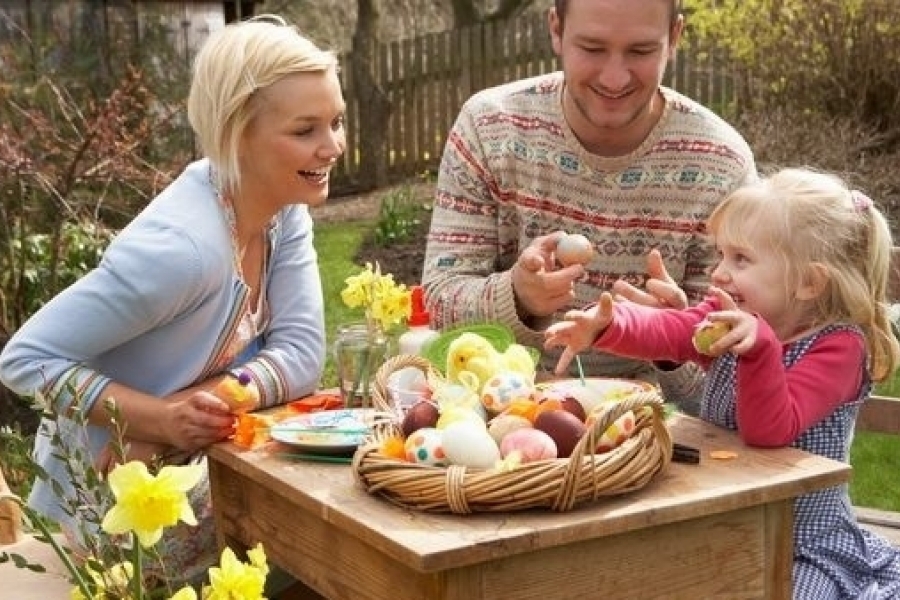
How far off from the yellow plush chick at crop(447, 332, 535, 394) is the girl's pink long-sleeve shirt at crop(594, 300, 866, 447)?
156 mm

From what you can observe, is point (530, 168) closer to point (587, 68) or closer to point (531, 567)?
point (587, 68)

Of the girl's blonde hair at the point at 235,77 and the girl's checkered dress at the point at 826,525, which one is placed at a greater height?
the girl's blonde hair at the point at 235,77

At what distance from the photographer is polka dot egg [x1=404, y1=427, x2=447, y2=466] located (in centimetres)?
223

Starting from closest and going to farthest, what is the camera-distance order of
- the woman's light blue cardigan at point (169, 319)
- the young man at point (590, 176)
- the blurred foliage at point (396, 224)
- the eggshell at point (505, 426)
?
the eggshell at point (505, 426), the woman's light blue cardigan at point (169, 319), the young man at point (590, 176), the blurred foliage at point (396, 224)

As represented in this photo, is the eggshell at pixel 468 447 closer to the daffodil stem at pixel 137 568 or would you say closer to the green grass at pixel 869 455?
the daffodil stem at pixel 137 568

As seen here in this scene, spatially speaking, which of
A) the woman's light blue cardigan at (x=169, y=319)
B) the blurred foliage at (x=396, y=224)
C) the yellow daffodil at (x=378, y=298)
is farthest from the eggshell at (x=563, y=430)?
the blurred foliage at (x=396, y=224)

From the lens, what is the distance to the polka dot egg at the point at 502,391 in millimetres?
2469

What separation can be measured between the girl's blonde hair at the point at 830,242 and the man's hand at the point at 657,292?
0.45 ft

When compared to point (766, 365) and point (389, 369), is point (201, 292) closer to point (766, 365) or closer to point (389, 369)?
point (389, 369)

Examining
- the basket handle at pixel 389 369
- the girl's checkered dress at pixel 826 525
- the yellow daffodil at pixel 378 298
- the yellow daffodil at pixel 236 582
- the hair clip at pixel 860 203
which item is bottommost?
the girl's checkered dress at pixel 826 525

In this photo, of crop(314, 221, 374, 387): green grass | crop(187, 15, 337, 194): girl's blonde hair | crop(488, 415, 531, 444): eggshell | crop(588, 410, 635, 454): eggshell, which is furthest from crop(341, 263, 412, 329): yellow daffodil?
crop(314, 221, 374, 387): green grass

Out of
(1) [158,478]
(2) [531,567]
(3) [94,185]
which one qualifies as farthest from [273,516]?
(3) [94,185]

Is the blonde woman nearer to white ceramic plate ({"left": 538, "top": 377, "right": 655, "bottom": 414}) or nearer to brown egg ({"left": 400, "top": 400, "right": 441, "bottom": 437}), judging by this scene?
brown egg ({"left": 400, "top": 400, "right": 441, "bottom": 437})

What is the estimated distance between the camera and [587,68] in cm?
309
